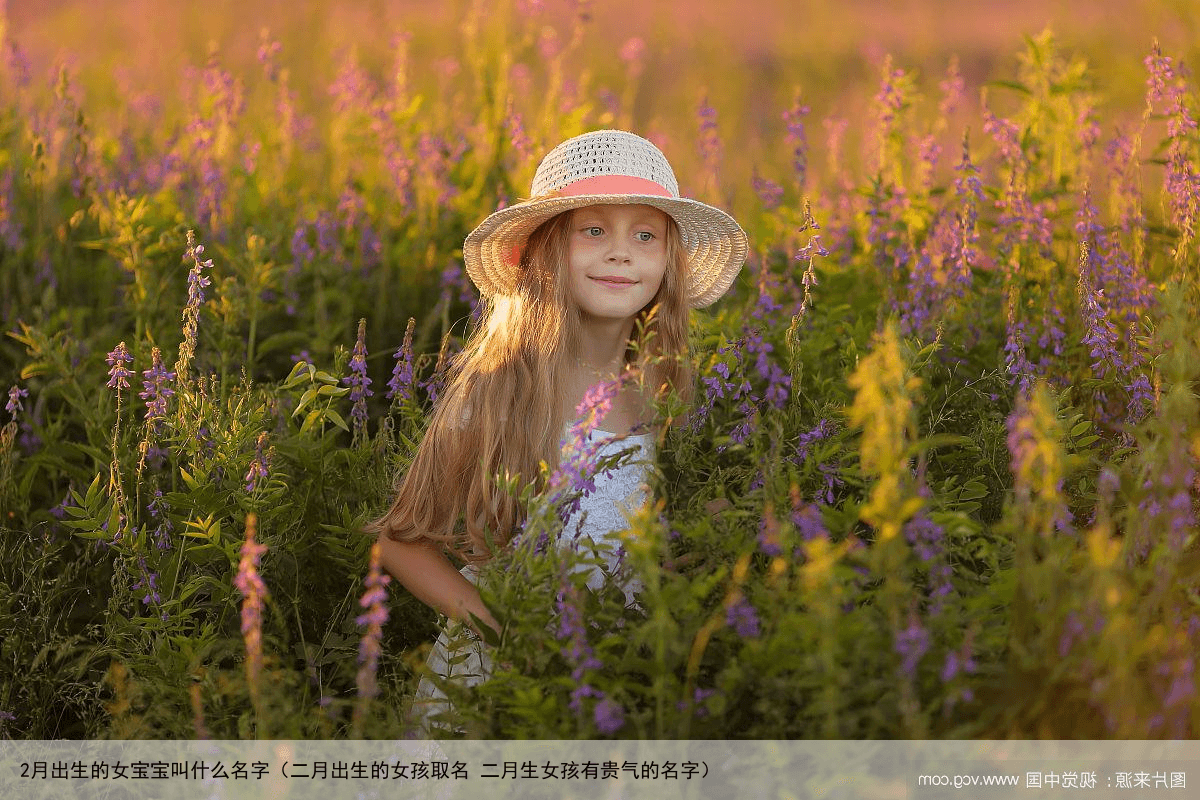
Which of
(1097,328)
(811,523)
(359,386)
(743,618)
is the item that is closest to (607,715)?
(743,618)

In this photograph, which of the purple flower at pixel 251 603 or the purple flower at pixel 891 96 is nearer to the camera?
the purple flower at pixel 251 603

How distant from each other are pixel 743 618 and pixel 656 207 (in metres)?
1.44

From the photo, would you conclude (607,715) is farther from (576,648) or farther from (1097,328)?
(1097,328)

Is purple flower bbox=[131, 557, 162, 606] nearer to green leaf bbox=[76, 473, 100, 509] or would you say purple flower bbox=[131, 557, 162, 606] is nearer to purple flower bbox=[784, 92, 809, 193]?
green leaf bbox=[76, 473, 100, 509]

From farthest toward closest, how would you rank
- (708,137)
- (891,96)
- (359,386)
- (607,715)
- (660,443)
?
1. (708,137)
2. (891,96)
3. (359,386)
4. (660,443)
5. (607,715)

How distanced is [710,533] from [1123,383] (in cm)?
129

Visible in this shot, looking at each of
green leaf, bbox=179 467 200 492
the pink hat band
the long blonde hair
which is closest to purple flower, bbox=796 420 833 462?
the long blonde hair

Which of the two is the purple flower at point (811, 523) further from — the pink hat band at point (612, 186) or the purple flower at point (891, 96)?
the purple flower at point (891, 96)

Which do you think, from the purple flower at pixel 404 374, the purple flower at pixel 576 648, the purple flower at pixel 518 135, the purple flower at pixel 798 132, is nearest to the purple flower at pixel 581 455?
the purple flower at pixel 576 648

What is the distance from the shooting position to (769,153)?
779 centimetres

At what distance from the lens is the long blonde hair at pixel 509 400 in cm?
306

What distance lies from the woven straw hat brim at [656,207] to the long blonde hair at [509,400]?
2.1 inches

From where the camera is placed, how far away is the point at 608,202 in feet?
10.4

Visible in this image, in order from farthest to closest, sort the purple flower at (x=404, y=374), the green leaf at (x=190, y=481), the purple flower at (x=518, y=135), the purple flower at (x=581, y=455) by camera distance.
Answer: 1. the purple flower at (x=518, y=135)
2. the purple flower at (x=404, y=374)
3. the green leaf at (x=190, y=481)
4. the purple flower at (x=581, y=455)
